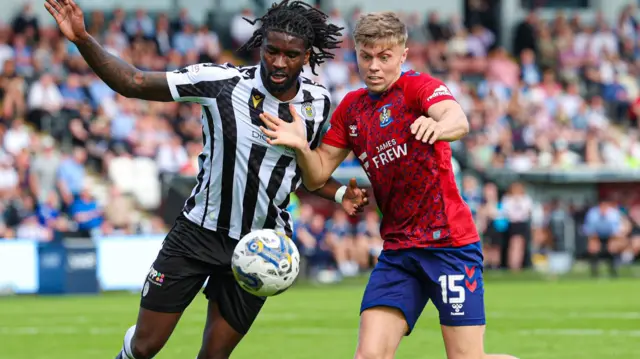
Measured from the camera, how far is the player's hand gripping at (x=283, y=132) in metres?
6.71

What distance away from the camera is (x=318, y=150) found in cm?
704

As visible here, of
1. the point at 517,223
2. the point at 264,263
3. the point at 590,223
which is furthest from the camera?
the point at 590,223

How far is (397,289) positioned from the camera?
6.61 metres

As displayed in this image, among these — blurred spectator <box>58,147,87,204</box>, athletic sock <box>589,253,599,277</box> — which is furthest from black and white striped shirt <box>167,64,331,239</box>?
athletic sock <box>589,253,599,277</box>

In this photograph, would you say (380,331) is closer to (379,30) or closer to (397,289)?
(397,289)

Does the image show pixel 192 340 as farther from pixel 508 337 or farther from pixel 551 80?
pixel 551 80

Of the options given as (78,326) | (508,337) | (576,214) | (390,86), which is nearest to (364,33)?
(390,86)

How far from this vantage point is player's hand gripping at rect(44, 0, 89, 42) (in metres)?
6.43

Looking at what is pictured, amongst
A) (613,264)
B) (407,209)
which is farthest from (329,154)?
(613,264)

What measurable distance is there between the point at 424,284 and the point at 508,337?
5.10 meters

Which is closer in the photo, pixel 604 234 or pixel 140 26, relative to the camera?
pixel 604 234

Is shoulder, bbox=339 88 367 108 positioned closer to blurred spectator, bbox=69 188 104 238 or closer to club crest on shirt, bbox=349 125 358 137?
club crest on shirt, bbox=349 125 358 137

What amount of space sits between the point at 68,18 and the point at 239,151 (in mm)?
1268

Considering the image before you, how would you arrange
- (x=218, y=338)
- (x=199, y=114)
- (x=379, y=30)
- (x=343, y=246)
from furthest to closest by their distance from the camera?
(x=199, y=114) < (x=343, y=246) < (x=218, y=338) < (x=379, y=30)
